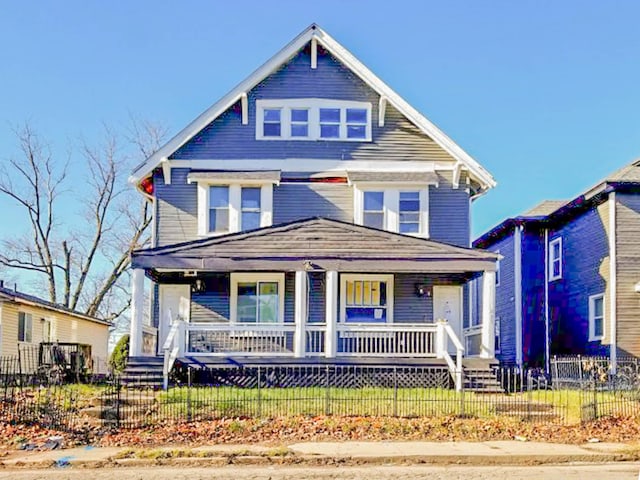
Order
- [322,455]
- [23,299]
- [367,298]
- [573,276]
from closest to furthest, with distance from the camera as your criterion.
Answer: [322,455]
[367,298]
[573,276]
[23,299]

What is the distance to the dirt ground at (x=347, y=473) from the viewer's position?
10961 mm

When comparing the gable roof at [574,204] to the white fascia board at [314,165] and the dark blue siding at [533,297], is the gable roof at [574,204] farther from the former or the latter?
the white fascia board at [314,165]

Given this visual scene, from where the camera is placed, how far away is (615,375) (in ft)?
Result: 66.9

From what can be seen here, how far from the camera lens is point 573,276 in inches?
987

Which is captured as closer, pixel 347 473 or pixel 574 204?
pixel 347 473

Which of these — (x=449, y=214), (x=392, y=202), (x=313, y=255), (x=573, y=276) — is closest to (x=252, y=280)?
(x=313, y=255)

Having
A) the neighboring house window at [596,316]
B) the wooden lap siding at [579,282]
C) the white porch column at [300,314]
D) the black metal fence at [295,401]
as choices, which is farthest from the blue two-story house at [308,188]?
the neighboring house window at [596,316]

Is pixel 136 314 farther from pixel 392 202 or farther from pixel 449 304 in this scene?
pixel 449 304

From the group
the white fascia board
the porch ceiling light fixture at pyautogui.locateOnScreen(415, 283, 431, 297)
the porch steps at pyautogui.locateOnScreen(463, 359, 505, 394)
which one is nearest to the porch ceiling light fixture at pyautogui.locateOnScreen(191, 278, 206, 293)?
the white fascia board

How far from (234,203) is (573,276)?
1094 cm


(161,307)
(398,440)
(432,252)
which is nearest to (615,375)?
(432,252)

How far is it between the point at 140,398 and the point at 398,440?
5.82m

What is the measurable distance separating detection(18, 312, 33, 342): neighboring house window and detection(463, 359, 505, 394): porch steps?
17489mm

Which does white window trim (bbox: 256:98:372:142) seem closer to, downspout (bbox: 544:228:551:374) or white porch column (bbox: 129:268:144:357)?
white porch column (bbox: 129:268:144:357)
